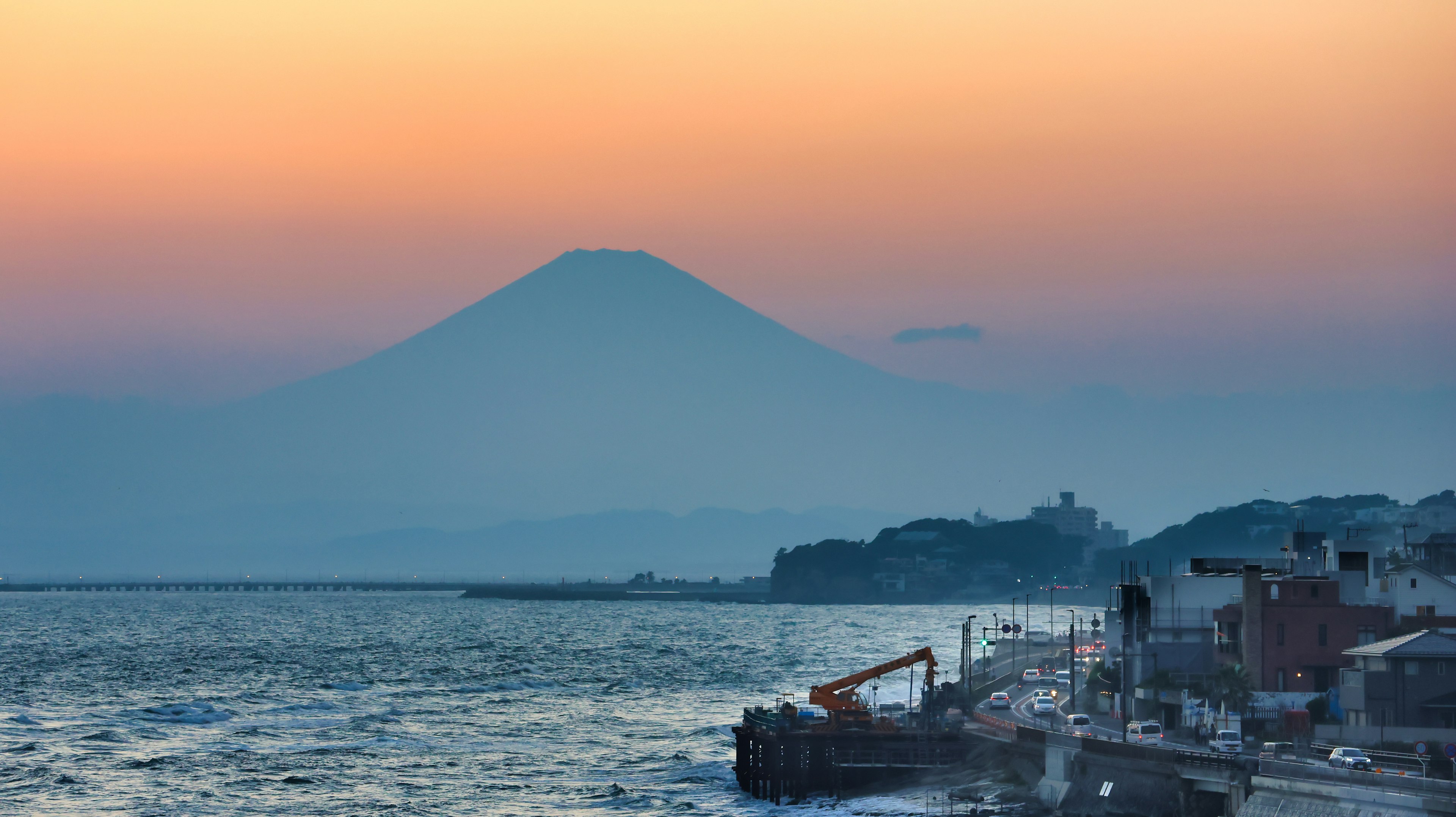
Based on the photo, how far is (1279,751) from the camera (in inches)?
2154

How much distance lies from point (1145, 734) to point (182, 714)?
68.7 m

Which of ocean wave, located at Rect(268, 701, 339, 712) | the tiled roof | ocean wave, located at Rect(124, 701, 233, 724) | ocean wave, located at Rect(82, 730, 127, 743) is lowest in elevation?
ocean wave, located at Rect(82, 730, 127, 743)

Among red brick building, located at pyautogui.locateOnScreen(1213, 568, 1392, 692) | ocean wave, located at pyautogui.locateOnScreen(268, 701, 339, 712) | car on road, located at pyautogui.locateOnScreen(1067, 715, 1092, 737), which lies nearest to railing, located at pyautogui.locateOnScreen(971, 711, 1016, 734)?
car on road, located at pyautogui.locateOnScreen(1067, 715, 1092, 737)

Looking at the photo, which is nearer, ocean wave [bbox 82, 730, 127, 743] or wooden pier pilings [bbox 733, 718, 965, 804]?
wooden pier pilings [bbox 733, 718, 965, 804]

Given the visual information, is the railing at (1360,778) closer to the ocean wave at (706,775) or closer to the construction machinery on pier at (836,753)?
the construction machinery on pier at (836,753)

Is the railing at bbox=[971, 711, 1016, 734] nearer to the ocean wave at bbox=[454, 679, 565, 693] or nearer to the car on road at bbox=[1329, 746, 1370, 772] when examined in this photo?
the car on road at bbox=[1329, 746, 1370, 772]

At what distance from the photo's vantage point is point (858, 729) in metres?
69.5

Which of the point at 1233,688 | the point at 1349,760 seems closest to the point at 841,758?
the point at 1233,688

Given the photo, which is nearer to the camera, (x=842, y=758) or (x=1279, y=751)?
(x=1279, y=751)

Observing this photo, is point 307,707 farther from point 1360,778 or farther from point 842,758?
point 1360,778

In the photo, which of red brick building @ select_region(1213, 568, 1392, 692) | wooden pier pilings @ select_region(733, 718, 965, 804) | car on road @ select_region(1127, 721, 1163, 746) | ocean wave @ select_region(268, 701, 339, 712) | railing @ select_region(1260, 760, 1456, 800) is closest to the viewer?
railing @ select_region(1260, 760, 1456, 800)

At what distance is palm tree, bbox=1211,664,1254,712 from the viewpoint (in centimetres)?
6562

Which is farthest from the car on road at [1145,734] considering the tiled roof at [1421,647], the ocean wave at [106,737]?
the ocean wave at [106,737]

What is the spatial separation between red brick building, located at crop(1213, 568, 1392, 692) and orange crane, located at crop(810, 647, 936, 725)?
1502 centimetres
